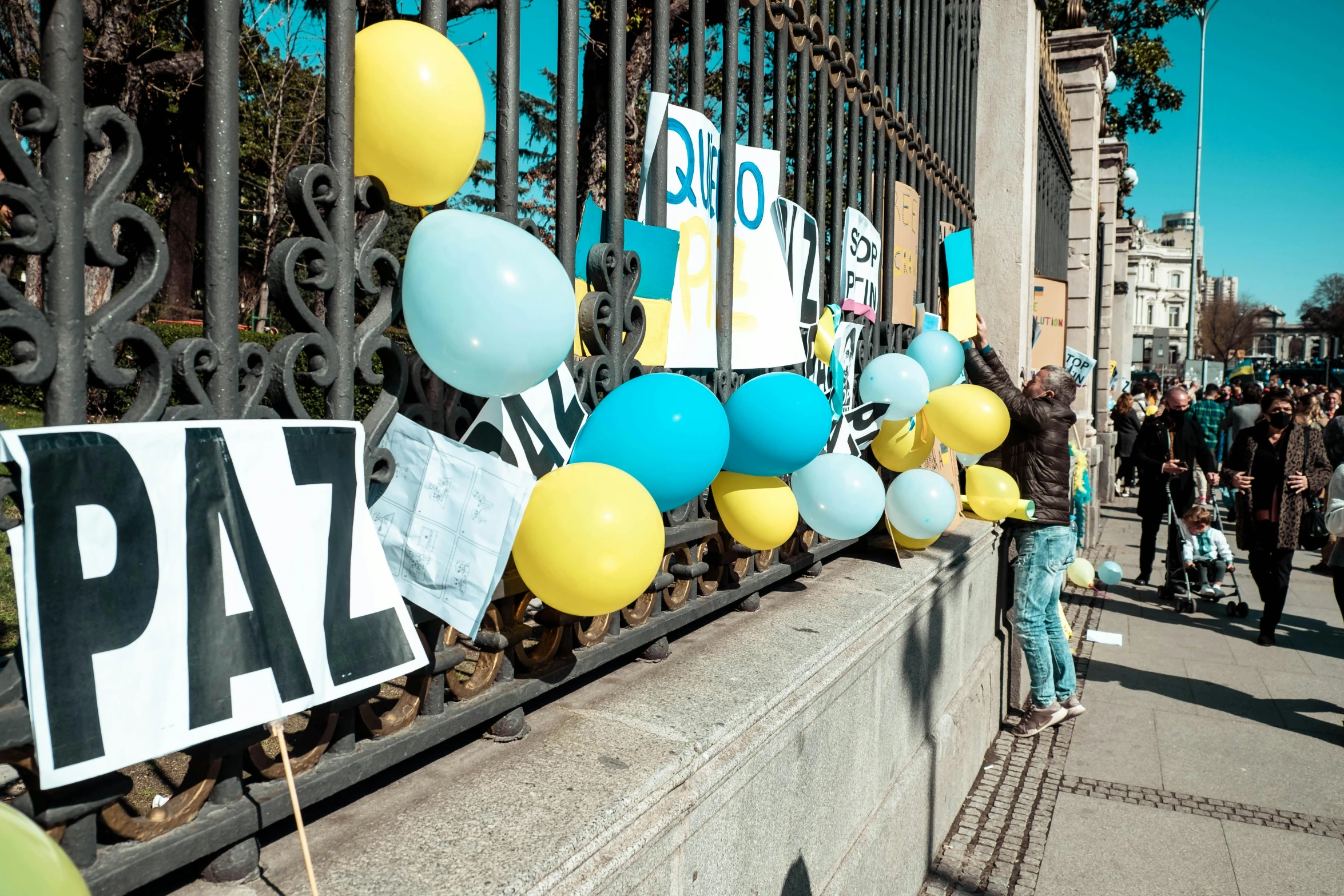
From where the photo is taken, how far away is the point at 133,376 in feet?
4.66

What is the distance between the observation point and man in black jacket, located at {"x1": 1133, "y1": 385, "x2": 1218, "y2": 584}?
9.85 meters

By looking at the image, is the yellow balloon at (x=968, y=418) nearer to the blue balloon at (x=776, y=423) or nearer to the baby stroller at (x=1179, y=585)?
the blue balloon at (x=776, y=423)

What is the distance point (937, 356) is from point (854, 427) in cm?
79

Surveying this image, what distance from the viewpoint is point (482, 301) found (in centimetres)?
171

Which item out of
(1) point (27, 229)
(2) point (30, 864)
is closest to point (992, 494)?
(1) point (27, 229)

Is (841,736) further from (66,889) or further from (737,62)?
(66,889)

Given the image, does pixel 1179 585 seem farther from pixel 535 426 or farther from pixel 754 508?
pixel 535 426

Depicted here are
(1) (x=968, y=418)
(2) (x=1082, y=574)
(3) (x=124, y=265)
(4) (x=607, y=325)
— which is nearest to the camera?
(3) (x=124, y=265)

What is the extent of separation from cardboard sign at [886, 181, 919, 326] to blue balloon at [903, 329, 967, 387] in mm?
311

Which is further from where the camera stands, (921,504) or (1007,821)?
(1007,821)

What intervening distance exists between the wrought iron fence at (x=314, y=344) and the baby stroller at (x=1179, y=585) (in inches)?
316

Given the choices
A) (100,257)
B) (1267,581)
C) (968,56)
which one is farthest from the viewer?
(1267,581)

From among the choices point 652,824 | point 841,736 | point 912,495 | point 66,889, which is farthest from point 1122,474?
point 66,889

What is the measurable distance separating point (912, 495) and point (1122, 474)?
53.2ft
